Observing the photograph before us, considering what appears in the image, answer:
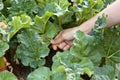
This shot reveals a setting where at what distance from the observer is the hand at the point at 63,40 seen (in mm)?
1553

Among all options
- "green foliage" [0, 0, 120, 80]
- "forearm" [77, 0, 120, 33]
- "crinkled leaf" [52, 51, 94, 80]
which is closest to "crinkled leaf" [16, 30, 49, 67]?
→ "green foliage" [0, 0, 120, 80]

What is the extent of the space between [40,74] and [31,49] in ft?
0.50

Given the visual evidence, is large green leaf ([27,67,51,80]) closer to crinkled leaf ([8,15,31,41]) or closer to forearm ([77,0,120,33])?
→ crinkled leaf ([8,15,31,41])

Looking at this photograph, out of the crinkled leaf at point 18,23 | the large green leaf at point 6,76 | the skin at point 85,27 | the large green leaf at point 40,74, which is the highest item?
the crinkled leaf at point 18,23

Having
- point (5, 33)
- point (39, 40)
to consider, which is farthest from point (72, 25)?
point (5, 33)

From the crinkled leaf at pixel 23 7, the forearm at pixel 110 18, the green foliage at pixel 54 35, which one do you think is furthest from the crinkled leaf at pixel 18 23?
the forearm at pixel 110 18

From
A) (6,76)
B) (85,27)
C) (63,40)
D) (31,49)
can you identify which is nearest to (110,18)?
(85,27)

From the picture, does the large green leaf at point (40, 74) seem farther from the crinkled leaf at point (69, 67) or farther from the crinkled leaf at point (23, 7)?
the crinkled leaf at point (23, 7)

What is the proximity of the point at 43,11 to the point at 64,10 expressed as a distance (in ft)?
0.36

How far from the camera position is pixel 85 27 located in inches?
60.2

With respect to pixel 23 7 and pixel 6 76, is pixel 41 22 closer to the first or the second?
pixel 23 7

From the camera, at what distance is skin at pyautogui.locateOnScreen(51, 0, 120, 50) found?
4.85 feet

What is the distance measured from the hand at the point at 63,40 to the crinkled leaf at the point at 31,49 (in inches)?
4.7

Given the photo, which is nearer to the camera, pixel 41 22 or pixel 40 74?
pixel 40 74
